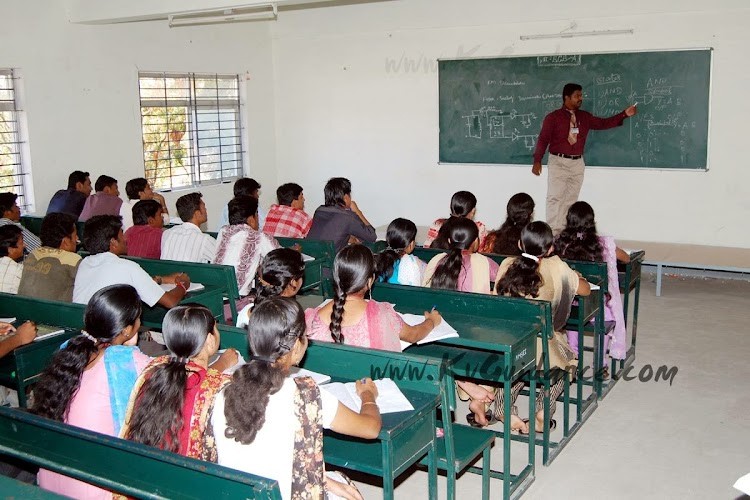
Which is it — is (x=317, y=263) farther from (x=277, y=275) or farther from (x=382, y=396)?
(x=382, y=396)

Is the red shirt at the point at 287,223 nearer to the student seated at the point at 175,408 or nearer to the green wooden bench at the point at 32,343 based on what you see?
the green wooden bench at the point at 32,343

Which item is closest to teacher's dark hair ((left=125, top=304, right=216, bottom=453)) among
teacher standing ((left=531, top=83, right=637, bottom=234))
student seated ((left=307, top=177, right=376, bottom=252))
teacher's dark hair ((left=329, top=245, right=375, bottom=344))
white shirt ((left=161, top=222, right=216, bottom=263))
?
teacher's dark hair ((left=329, top=245, right=375, bottom=344))

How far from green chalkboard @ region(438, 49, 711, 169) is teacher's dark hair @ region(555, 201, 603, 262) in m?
3.20

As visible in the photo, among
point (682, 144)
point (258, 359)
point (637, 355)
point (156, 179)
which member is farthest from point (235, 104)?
point (258, 359)

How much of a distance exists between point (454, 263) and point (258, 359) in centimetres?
175

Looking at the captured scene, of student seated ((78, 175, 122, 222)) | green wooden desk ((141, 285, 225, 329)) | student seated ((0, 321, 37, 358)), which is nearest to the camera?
student seated ((0, 321, 37, 358))

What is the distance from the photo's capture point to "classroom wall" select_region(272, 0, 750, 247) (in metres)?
6.74

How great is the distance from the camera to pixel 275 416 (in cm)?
189

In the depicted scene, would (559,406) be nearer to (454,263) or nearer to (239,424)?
(454,263)

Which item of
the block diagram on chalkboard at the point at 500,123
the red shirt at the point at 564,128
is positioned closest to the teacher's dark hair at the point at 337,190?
the red shirt at the point at 564,128

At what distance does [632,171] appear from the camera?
719cm

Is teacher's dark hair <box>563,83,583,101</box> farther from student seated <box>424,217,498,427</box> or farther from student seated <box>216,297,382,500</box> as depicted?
student seated <box>216,297,382,500</box>

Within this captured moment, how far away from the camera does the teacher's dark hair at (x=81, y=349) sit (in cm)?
213

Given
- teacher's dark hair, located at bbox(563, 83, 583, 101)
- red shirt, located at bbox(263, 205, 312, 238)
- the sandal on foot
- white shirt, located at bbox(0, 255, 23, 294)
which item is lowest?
the sandal on foot
